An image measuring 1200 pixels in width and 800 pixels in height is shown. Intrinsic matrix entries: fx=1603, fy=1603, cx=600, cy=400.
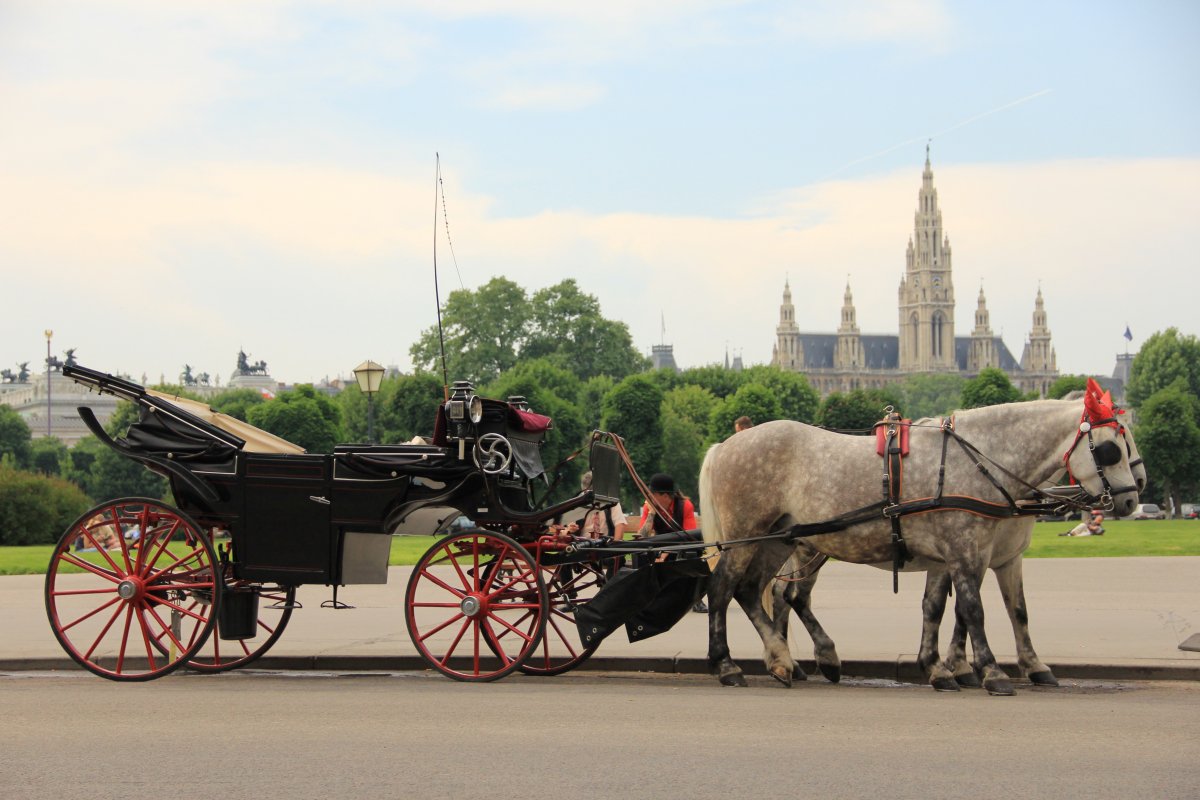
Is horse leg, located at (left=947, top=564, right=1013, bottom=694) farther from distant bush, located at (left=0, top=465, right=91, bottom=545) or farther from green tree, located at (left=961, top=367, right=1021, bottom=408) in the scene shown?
green tree, located at (left=961, top=367, right=1021, bottom=408)

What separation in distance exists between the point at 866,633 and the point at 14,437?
131 meters

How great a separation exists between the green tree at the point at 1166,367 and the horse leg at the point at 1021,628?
113 m

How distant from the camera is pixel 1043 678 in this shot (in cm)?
1184

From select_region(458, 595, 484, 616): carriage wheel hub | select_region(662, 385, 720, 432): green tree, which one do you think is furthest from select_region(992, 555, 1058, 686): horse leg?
select_region(662, 385, 720, 432): green tree

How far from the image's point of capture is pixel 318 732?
30.7 feet

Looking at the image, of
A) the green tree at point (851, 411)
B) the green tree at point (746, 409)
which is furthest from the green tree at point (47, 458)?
the green tree at point (851, 411)

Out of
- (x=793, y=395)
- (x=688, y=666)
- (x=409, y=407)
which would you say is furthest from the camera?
(x=793, y=395)

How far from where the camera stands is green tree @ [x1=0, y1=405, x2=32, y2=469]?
133000 mm

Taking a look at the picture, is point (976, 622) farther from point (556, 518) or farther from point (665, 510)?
point (665, 510)

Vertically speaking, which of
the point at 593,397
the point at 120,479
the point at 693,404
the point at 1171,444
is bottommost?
the point at 120,479

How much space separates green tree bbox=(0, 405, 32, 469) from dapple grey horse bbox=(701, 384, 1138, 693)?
126483 mm

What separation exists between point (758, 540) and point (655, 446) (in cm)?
8431

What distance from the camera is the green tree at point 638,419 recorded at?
95.2 metres

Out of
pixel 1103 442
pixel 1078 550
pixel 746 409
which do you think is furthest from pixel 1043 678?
pixel 746 409
